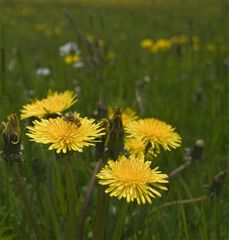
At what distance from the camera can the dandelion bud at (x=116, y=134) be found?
3.46 ft

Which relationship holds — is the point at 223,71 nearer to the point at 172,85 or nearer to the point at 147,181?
the point at 172,85

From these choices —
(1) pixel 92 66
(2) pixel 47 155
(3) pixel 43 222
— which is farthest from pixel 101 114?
(1) pixel 92 66

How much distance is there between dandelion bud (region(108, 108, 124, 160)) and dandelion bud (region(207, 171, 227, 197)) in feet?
1.18

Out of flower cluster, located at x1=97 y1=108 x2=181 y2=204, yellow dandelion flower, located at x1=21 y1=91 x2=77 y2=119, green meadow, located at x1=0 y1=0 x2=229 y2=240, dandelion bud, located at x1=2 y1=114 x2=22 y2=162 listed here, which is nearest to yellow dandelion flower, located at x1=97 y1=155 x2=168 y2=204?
flower cluster, located at x1=97 y1=108 x2=181 y2=204

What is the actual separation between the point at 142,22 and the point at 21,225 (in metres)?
9.98

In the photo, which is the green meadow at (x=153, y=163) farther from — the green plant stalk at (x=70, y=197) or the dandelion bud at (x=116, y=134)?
the dandelion bud at (x=116, y=134)

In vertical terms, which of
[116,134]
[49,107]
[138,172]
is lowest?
[138,172]

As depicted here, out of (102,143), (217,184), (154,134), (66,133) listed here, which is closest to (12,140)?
(66,133)

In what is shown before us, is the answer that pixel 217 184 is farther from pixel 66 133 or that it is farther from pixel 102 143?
pixel 66 133

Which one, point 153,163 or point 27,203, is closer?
point 27,203

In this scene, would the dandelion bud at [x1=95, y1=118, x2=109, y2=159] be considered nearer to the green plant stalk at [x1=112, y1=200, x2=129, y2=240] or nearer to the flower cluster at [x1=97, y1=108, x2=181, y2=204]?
the flower cluster at [x1=97, y1=108, x2=181, y2=204]

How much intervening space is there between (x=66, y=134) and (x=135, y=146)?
0.41 metres

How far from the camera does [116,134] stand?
1.07 m

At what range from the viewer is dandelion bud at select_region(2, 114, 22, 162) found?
101 cm
